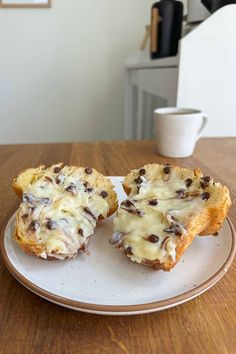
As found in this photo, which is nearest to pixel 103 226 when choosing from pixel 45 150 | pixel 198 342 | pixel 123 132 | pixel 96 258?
pixel 96 258

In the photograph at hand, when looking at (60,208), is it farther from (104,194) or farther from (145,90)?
(145,90)

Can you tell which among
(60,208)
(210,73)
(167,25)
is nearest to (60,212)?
(60,208)

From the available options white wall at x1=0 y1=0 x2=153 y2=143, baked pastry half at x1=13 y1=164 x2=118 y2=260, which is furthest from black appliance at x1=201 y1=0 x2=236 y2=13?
baked pastry half at x1=13 y1=164 x2=118 y2=260

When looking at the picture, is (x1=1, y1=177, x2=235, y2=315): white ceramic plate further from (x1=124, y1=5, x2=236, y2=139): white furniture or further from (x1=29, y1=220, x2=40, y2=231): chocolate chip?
(x1=124, y1=5, x2=236, y2=139): white furniture

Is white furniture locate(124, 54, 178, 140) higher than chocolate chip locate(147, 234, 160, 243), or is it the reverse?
chocolate chip locate(147, 234, 160, 243)

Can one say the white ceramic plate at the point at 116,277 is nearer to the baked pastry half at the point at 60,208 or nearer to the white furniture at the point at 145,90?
the baked pastry half at the point at 60,208

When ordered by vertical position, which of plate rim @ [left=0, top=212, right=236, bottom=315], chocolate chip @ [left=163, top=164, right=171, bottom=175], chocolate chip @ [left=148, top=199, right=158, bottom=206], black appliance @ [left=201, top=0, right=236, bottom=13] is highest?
black appliance @ [left=201, top=0, right=236, bottom=13]
